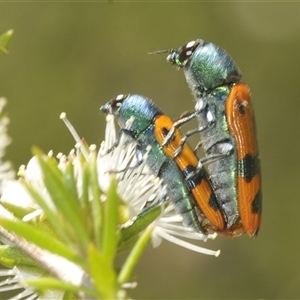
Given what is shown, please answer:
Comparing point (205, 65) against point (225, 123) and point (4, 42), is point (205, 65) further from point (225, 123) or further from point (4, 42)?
point (4, 42)

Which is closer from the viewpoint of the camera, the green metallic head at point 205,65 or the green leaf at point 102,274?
the green leaf at point 102,274

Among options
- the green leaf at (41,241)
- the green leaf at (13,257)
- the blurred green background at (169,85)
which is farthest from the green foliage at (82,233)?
the blurred green background at (169,85)

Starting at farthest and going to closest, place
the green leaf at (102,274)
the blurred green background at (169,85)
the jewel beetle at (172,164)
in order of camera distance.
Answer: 1. the blurred green background at (169,85)
2. the jewel beetle at (172,164)
3. the green leaf at (102,274)

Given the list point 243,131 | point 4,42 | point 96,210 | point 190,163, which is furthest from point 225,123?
point 96,210

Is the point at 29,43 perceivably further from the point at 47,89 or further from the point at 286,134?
the point at 286,134

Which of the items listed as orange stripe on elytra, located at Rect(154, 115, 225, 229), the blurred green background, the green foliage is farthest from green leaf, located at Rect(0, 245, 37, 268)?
the blurred green background

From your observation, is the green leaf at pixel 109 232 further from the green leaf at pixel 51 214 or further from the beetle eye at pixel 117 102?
the beetle eye at pixel 117 102

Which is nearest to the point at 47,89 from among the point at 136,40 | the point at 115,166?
the point at 136,40
